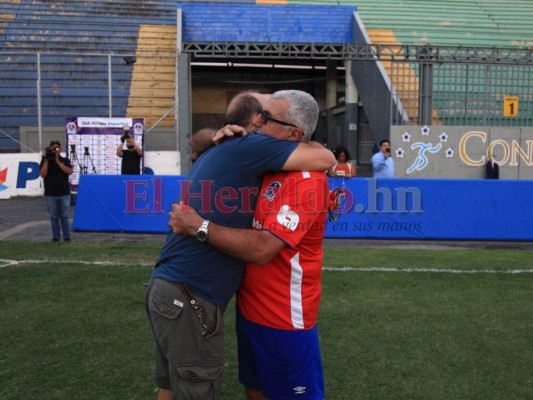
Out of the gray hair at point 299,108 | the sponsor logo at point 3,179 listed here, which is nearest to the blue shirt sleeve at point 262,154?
the gray hair at point 299,108

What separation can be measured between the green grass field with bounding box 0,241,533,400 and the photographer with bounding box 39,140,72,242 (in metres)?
1.46

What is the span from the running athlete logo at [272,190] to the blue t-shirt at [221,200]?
6 centimetres

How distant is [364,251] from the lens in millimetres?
9578

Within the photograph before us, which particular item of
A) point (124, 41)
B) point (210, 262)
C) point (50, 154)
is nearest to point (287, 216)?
point (210, 262)

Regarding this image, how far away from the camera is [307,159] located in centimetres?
261

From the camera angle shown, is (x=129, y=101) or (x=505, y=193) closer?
(x=505, y=193)

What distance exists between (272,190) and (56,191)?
8.28 metres

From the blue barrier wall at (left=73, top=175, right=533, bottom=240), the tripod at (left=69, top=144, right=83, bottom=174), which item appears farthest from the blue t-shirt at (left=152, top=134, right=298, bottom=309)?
the tripod at (left=69, top=144, right=83, bottom=174)

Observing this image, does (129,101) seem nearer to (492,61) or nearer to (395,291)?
(492,61)

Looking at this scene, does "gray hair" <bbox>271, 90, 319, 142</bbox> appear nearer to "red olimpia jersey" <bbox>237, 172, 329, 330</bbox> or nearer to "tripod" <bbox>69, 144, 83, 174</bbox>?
"red olimpia jersey" <bbox>237, 172, 329, 330</bbox>

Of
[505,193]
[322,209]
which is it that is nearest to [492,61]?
[505,193]

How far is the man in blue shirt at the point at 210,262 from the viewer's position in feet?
8.46

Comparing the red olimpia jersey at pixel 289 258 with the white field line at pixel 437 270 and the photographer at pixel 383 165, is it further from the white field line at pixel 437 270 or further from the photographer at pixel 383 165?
the photographer at pixel 383 165

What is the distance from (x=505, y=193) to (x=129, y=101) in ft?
49.2
